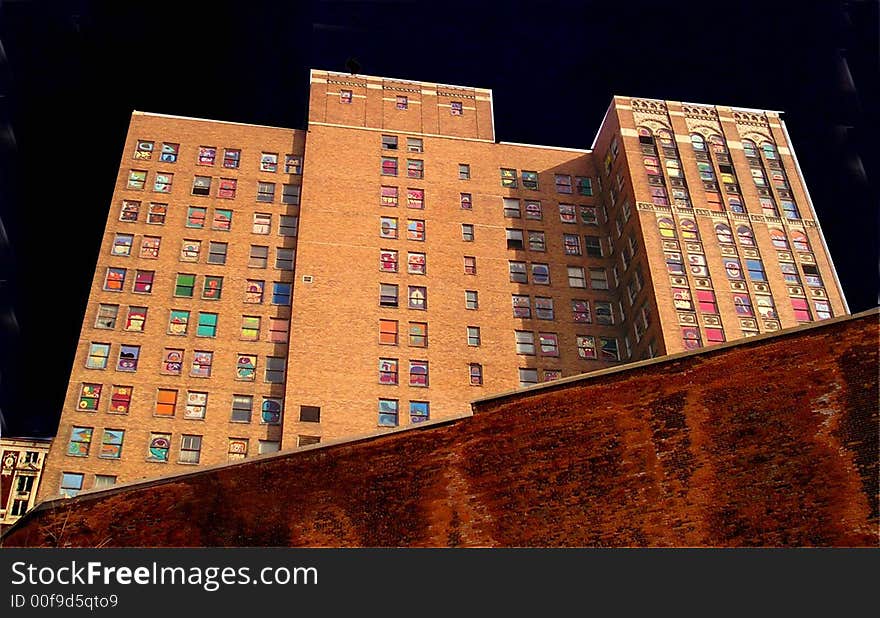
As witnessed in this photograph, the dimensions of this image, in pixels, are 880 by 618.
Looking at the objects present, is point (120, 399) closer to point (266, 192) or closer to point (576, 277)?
point (266, 192)

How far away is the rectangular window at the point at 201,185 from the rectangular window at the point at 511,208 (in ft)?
63.4

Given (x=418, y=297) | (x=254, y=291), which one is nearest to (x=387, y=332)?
(x=418, y=297)

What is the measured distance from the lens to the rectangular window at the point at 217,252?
196 feet

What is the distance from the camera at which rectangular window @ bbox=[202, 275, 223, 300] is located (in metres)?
57.9

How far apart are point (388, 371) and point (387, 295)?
18.1 ft

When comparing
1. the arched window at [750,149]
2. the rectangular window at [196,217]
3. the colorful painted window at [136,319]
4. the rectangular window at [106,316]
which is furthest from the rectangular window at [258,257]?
the arched window at [750,149]

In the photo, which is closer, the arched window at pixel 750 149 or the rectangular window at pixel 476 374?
the rectangular window at pixel 476 374

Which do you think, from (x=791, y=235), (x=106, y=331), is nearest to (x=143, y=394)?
(x=106, y=331)

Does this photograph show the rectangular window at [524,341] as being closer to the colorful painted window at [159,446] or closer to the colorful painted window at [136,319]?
the colorful painted window at [159,446]

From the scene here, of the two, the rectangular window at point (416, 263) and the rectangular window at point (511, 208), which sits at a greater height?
the rectangular window at point (511, 208)

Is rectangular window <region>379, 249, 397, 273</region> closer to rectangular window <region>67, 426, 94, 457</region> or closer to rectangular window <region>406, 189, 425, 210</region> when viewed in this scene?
rectangular window <region>406, 189, 425, 210</region>

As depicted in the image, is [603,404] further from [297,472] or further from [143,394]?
[143,394]

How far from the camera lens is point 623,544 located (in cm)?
2519

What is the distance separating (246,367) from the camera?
181 ft
